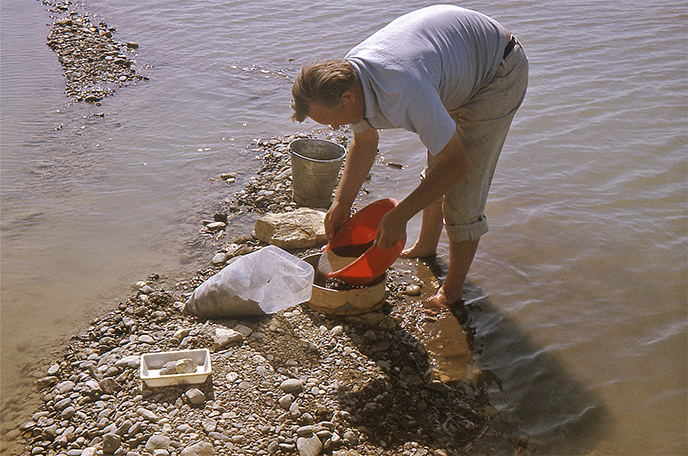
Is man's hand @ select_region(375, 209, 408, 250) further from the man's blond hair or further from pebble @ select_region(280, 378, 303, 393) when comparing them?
pebble @ select_region(280, 378, 303, 393)

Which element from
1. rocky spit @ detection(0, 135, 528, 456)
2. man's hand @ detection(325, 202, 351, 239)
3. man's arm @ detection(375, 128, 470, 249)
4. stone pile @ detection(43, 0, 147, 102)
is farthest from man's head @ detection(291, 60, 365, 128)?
stone pile @ detection(43, 0, 147, 102)

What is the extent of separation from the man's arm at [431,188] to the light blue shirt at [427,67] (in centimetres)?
10

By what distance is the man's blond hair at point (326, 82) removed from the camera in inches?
92.0

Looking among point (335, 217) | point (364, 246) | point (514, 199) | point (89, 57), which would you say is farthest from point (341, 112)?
point (89, 57)

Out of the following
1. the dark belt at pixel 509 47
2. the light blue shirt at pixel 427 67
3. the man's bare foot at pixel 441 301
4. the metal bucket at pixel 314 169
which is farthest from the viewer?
the metal bucket at pixel 314 169

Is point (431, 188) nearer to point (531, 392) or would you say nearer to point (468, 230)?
point (468, 230)

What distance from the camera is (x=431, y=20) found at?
8.27ft

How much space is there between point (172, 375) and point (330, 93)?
59.6 inches

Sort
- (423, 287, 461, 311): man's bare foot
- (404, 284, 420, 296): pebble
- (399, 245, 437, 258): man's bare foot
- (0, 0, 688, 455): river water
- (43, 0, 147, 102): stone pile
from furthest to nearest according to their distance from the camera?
(43, 0, 147, 102): stone pile
(399, 245, 437, 258): man's bare foot
(404, 284, 420, 296): pebble
(423, 287, 461, 311): man's bare foot
(0, 0, 688, 455): river water

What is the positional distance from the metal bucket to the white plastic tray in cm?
188

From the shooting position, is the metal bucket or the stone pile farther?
the stone pile

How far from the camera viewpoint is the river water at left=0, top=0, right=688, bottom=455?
2.93 meters

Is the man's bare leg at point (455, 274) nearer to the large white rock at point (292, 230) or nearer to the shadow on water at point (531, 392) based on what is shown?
the shadow on water at point (531, 392)

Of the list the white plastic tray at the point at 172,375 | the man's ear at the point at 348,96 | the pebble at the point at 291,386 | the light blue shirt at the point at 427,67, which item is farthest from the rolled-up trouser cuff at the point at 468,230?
the white plastic tray at the point at 172,375
